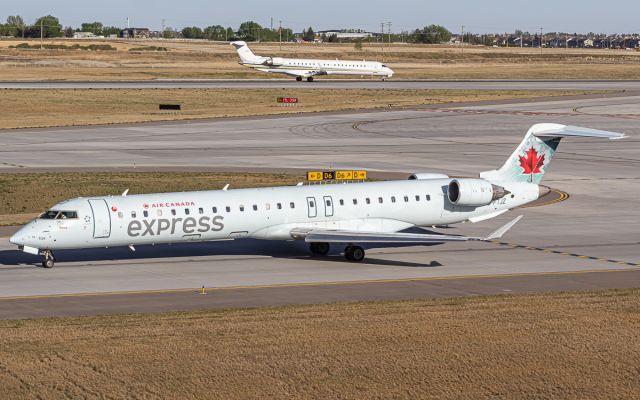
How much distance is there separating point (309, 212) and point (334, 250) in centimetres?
349

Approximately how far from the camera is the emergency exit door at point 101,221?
38.6 metres

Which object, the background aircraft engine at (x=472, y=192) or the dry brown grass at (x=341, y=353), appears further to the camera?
the background aircraft engine at (x=472, y=192)

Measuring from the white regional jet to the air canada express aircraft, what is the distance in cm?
10492

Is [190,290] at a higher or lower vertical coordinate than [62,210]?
lower

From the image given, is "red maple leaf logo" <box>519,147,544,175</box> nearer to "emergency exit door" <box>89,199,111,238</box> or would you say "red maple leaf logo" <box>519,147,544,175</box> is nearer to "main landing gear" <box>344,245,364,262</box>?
"main landing gear" <box>344,245,364,262</box>

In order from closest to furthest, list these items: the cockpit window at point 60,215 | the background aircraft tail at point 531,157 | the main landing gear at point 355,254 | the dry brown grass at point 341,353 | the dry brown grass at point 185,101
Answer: the dry brown grass at point 341,353 < the cockpit window at point 60,215 < the main landing gear at point 355,254 < the background aircraft tail at point 531,157 < the dry brown grass at point 185,101

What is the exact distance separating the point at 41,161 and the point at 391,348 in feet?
157

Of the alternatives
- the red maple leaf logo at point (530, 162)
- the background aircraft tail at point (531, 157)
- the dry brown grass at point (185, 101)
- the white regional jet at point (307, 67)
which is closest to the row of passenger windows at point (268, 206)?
the background aircraft tail at point (531, 157)

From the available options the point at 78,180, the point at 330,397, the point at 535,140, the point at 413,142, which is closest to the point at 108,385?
the point at 330,397

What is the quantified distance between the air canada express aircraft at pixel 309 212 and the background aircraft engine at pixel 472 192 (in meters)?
0.04

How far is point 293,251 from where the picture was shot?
44250 millimetres

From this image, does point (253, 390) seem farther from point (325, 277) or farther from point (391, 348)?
point (325, 277)

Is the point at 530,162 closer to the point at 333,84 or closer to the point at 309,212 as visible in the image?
the point at 309,212

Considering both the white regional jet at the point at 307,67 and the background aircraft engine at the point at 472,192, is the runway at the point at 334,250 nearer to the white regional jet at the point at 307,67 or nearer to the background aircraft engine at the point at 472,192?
the background aircraft engine at the point at 472,192
